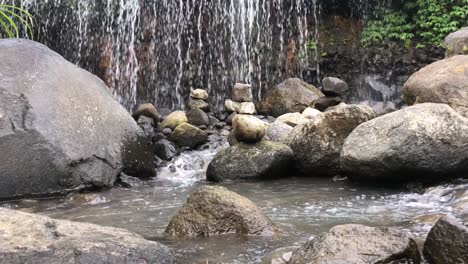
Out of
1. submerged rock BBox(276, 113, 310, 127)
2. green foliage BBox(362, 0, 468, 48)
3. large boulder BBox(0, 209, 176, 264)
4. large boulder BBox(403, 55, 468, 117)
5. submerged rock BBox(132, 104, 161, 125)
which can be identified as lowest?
large boulder BBox(0, 209, 176, 264)

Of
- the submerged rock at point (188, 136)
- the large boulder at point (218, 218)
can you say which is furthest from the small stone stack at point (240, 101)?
the large boulder at point (218, 218)

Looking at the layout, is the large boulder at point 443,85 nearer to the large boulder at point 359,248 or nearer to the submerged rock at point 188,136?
the submerged rock at point 188,136

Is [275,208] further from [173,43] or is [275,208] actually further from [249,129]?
[173,43]

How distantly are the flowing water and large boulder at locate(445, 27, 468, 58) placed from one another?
452 centimetres

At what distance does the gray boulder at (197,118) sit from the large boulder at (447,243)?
27.3 ft

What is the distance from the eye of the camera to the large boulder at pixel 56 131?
6977 millimetres

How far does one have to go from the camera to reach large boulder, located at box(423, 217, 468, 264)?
11.3ft

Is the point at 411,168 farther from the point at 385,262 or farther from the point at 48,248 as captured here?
the point at 48,248

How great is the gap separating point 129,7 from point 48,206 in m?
10.3

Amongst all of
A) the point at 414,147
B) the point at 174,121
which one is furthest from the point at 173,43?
the point at 414,147

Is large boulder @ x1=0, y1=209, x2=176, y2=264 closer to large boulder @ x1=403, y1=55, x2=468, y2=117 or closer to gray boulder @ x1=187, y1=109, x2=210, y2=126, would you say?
large boulder @ x1=403, y1=55, x2=468, y2=117

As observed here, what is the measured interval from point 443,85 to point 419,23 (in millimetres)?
7340

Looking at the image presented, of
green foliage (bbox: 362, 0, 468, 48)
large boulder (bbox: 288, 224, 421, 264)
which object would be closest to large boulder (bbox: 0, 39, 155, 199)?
large boulder (bbox: 288, 224, 421, 264)

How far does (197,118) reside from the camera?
38.3ft
